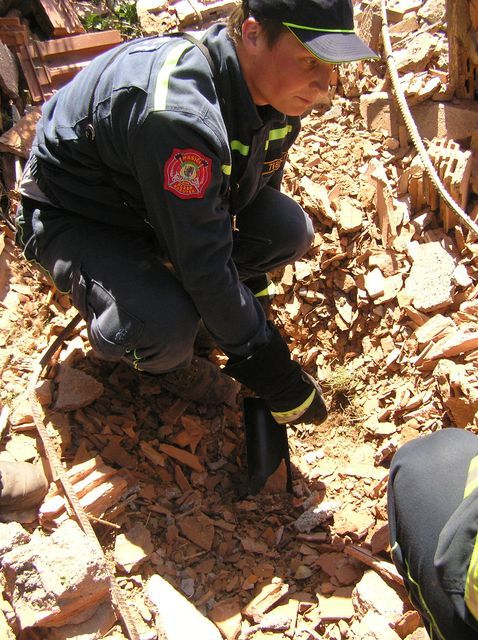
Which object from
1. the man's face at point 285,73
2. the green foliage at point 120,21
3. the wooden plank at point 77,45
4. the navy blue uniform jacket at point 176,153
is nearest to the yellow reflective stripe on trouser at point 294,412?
the navy blue uniform jacket at point 176,153

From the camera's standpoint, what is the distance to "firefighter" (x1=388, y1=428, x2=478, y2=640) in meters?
1.55

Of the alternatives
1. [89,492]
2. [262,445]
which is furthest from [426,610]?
[89,492]

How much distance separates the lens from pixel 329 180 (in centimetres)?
357

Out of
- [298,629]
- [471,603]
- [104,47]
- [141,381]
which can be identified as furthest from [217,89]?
[104,47]

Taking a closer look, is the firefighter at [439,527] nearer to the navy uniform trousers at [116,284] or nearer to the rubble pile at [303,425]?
the rubble pile at [303,425]

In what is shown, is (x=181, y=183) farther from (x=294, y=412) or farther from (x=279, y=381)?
(x=294, y=412)

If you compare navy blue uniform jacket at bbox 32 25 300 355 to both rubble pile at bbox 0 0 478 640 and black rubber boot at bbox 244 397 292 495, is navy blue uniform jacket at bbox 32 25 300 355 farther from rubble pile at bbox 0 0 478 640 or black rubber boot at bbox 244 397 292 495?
rubble pile at bbox 0 0 478 640

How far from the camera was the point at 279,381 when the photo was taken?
2.45 m

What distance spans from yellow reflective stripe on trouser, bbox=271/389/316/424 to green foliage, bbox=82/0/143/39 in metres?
2.85

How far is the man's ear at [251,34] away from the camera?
197cm

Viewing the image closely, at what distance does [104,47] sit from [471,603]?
367 cm

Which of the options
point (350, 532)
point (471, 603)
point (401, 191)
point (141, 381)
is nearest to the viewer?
point (471, 603)

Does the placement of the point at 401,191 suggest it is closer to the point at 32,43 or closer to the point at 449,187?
the point at 449,187

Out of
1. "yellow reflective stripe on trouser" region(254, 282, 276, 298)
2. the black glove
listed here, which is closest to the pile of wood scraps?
"yellow reflective stripe on trouser" region(254, 282, 276, 298)
